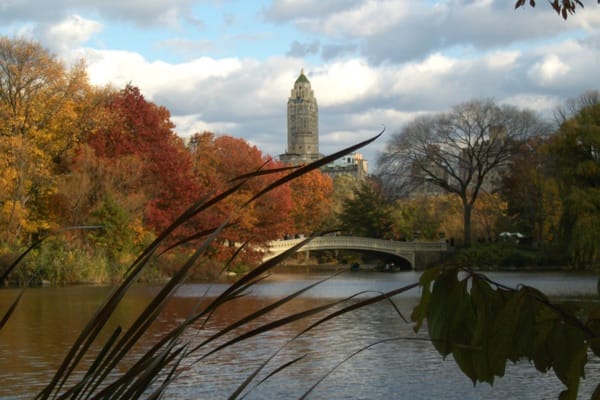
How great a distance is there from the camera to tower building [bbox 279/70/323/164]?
7411 inches

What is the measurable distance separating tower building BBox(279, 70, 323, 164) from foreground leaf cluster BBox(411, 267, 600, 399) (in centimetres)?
18412

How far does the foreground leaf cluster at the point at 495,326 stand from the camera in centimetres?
170

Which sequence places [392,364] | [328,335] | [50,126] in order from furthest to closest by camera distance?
[50,126] < [328,335] < [392,364]

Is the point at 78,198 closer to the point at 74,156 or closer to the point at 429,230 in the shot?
the point at 74,156

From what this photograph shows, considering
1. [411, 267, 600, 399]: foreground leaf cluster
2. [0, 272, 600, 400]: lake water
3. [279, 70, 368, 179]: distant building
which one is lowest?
[0, 272, 600, 400]: lake water

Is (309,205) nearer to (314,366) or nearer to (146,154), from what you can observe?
(146,154)

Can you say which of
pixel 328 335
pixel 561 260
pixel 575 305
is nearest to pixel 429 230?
pixel 561 260

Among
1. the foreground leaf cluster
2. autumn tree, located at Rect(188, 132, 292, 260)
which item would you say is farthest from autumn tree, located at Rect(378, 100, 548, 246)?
the foreground leaf cluster

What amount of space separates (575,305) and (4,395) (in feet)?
23.7

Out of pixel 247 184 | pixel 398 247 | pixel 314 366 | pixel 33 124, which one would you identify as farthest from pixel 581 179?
pixel 398 247

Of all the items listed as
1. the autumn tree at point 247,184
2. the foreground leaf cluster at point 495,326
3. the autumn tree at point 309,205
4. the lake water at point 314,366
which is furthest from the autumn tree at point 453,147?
the foreground leaf cluster at point 495,326

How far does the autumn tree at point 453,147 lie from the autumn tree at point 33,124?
55.1ft

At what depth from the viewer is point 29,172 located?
95.6 feet

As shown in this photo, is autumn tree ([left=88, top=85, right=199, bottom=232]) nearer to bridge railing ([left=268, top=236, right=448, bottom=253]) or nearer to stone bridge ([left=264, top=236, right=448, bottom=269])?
bridge railing ([left=268, top=236, right=448, bottom=253])
